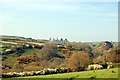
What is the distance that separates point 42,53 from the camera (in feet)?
356

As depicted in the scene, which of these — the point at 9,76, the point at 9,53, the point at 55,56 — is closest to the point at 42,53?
the point at 55,56

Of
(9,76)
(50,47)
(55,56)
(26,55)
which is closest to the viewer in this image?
(9,76)

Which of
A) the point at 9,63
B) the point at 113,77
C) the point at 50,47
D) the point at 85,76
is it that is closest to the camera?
the point at 113,77

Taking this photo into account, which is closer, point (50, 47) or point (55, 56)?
point (55, 56)

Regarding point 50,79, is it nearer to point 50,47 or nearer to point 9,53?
point 9,53

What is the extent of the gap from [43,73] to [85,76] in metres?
6.51

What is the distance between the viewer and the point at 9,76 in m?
30.1

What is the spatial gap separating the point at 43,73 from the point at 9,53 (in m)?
76.0

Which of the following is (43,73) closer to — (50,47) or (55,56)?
(55,56)

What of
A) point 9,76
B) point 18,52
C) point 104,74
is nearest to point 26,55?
point 18,52

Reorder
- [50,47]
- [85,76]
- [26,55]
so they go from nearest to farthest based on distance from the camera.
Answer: [85,76], [26,55], [50,47]

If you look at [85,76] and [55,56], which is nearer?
[85,76]

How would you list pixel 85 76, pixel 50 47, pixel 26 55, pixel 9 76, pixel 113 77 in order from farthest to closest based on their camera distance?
pixel 50 47 < pixel 26 55 < pixel 9 76 < pixel 85 76 < pixel 113 77

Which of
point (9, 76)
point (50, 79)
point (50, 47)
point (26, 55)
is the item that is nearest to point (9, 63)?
point (26, 55)
